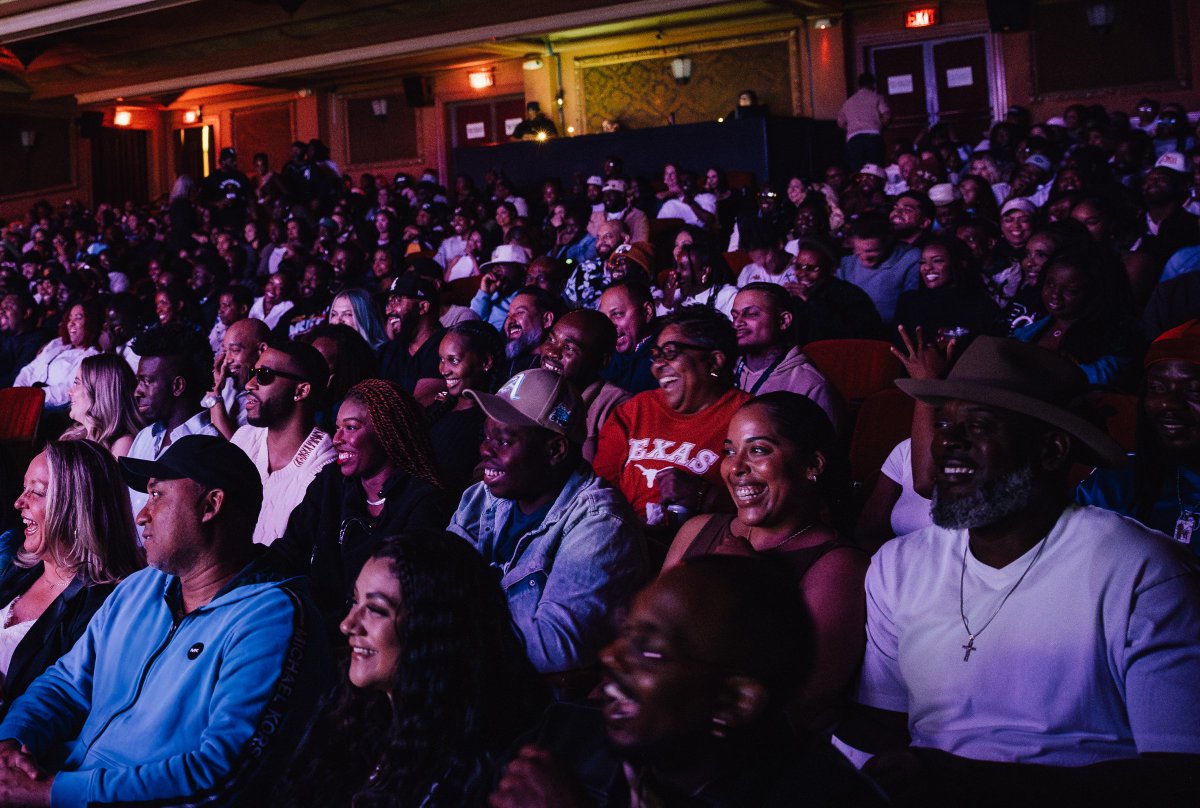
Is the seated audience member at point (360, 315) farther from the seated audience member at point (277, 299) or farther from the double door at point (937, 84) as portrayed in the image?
the double door at point (937, 84)

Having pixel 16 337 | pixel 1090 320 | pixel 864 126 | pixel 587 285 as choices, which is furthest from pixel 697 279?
pixel 864 126

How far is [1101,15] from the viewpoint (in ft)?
44.7

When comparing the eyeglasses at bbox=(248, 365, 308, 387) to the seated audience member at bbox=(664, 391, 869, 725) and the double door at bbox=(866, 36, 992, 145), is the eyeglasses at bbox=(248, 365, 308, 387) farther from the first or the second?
the double door at bbox=(866, 36, 992, 145)

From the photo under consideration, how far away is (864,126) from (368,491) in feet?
35.1

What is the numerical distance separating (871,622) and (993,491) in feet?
1.24

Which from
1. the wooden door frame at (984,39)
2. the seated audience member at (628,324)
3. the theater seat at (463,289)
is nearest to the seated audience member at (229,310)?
the theater seat at (463,289)

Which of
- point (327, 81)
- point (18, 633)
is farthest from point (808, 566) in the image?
point (327, 81)

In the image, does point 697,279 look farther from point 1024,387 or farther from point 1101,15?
point 1101,15

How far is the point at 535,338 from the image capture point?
17.9 ft

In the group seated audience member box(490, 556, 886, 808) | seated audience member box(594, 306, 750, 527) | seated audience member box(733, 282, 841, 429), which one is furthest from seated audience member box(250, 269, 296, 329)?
→ seated audience member box(490, 556, 886, 808)

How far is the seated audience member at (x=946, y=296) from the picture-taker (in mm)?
5383

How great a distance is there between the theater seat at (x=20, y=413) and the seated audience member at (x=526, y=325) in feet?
9.17

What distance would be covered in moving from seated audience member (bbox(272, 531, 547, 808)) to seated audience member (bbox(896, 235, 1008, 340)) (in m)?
3.75

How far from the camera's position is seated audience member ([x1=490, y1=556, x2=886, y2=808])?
1.45m
